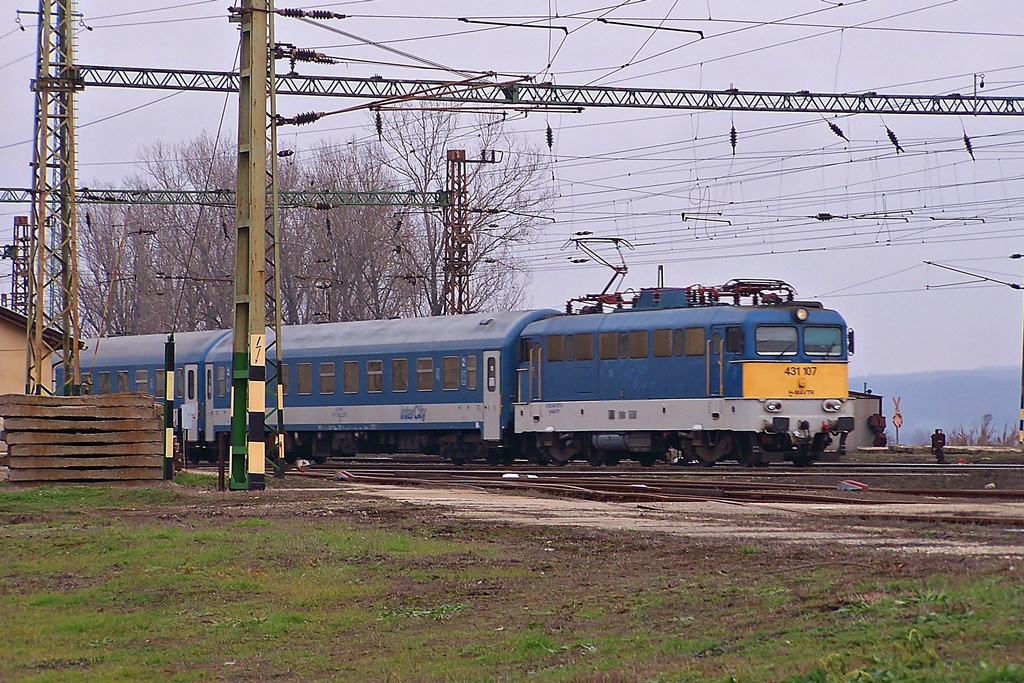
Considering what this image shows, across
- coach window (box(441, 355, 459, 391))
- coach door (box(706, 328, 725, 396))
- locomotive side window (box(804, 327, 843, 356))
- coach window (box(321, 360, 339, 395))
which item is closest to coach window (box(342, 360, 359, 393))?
coach window (box(321, 360, 339, 395))

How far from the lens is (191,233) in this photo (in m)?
67.6

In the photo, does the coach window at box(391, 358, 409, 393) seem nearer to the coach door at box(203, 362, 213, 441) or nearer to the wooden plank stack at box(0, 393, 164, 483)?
the coach door at box(203, 362, 213, 441)

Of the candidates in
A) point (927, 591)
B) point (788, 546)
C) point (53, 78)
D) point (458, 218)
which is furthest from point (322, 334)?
point (927, 591)

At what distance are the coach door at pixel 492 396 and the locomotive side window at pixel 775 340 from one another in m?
6.46

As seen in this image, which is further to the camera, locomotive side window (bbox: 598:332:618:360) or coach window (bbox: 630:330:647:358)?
locomotive side window (bbox: 598:332:618:360)

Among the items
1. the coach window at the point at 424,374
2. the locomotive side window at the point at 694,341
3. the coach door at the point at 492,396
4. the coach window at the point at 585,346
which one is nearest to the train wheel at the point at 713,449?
the locomotive side window at the point at 694,341

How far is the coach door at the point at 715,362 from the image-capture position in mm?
27859

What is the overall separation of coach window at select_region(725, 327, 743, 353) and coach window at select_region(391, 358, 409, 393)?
893 cm

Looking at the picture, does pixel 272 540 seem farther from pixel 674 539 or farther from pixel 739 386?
pixel 739 386

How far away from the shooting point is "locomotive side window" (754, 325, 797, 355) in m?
27.8

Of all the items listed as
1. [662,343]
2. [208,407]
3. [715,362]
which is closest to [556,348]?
[662,343]

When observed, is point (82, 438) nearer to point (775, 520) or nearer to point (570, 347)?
point (775, 520)

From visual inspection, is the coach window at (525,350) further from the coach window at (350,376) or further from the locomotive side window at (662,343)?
the coach window at (350,376)

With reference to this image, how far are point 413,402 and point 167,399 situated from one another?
1023cm
